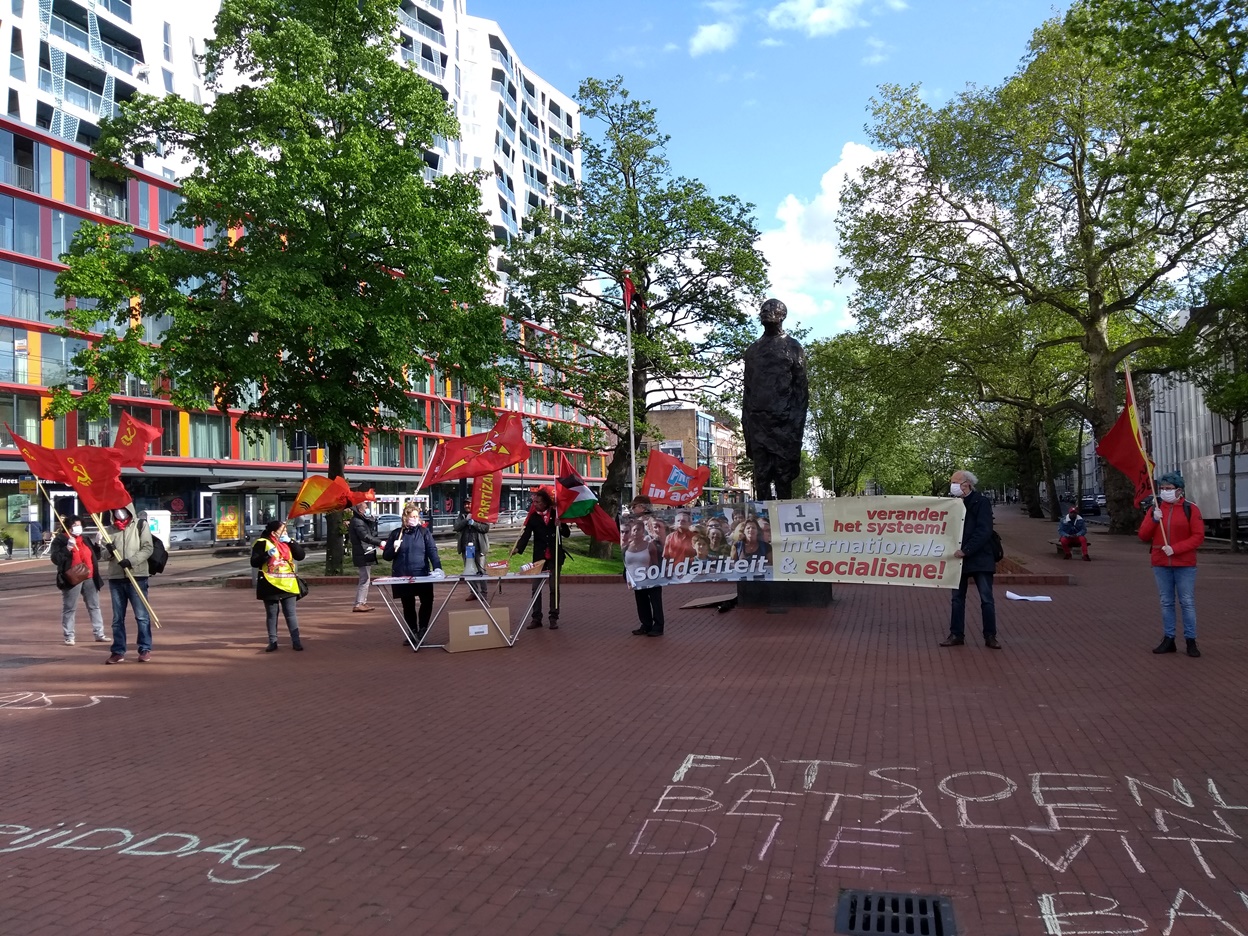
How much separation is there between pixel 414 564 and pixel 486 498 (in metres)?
3.73

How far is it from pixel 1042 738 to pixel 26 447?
461 inches

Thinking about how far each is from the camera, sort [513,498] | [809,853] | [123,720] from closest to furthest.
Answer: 1. [809,853]
2. [123,720]
3. [513,498]

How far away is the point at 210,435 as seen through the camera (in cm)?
5209

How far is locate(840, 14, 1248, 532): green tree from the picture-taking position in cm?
3108

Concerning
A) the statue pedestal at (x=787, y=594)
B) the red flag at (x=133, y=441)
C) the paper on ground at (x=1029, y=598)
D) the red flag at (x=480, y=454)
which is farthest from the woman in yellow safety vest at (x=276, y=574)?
the paper on ground at (x=1029, y=598)

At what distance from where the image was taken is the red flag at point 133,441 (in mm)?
12555

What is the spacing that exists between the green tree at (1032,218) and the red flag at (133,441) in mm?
26904

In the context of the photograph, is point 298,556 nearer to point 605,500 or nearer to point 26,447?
point 26,447

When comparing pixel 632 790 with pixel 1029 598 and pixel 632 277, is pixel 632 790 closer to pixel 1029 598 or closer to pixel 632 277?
pixel 1029 598

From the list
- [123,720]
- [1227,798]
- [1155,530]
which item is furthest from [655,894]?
[1155,530]

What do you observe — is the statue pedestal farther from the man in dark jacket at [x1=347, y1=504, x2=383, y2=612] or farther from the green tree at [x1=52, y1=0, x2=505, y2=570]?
the green tree at [x1=52, y1=0, x2=505, y2=570]

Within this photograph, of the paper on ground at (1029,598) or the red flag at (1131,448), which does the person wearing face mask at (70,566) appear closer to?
the red flag at (1131,448)

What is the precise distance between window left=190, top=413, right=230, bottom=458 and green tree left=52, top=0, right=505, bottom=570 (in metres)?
28.5

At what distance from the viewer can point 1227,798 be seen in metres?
5.42
